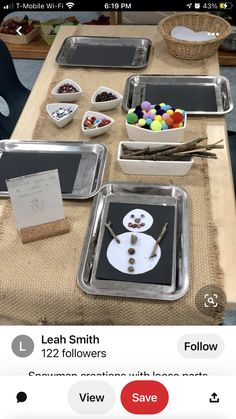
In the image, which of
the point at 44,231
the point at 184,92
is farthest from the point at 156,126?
the point at 44,231

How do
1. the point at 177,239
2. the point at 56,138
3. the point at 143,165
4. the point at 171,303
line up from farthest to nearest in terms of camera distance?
the point at 56,138
the point at 143,165
the point at 177,239
the point at 171,303

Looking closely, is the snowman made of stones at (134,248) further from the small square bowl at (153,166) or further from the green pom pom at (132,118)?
the green pom pom at (132,118)

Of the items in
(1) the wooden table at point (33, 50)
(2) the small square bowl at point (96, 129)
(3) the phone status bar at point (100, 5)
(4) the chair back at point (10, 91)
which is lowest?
(1) the wooden table at point (33, 50)

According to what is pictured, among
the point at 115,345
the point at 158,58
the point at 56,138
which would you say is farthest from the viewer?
the point at 158,58

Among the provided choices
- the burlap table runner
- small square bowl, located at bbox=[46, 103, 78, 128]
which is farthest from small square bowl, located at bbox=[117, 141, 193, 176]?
small square bowl, located at bbox=[46, 103, 78, 128]

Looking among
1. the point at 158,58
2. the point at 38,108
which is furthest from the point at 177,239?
the point at 158,58

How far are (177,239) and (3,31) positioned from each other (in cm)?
263

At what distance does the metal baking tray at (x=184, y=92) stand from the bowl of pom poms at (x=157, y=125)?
0.53ft

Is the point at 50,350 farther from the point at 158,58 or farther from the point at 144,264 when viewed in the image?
the point at 158,58

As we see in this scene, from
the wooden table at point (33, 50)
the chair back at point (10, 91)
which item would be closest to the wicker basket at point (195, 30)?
the chair back at point (10, 91)

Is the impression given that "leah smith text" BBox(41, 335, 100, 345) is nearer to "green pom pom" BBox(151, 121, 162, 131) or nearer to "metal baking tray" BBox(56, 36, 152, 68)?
"green pom pom" BBox(151, 121, 162, 131)

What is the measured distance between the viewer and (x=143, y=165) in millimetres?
1232

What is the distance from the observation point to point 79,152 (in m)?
1.37

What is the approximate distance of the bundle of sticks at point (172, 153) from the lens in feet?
4.08
